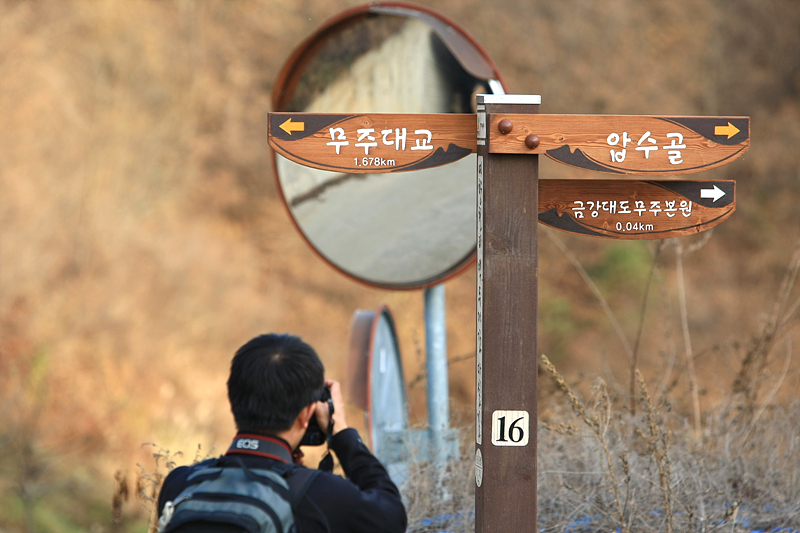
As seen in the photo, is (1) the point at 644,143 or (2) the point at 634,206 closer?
(1) the point at 644,143

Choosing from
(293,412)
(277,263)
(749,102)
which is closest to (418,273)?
(293,412)

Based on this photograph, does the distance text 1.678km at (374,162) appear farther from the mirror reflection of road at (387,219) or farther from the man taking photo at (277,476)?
the mirror reflection of road at (387,219)

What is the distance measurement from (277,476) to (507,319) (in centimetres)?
68

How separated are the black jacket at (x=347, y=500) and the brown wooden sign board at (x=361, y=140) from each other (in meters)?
0.70

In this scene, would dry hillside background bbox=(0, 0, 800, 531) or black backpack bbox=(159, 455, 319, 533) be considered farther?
dry hillside background bbox=(0, 0, 800, 531)

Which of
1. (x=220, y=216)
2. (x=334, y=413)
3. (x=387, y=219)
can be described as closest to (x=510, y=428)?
(x=334, y=413)

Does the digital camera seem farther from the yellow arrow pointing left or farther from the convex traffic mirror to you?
the convex traffic mirror

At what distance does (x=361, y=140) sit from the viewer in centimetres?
172

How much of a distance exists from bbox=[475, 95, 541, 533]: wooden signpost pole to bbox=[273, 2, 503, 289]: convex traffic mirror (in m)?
0.87

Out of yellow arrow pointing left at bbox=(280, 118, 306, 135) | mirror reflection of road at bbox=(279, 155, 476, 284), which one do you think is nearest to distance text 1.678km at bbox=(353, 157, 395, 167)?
yellow arrow pointing left at bbox=(280, 118, 306, 135)

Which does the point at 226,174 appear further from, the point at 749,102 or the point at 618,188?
A: the point at 618,188

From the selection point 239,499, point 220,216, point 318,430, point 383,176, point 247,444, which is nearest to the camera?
point 239,499

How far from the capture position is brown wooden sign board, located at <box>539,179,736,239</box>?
182 cm

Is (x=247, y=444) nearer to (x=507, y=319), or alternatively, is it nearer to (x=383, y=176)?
(x=507, y=319)
